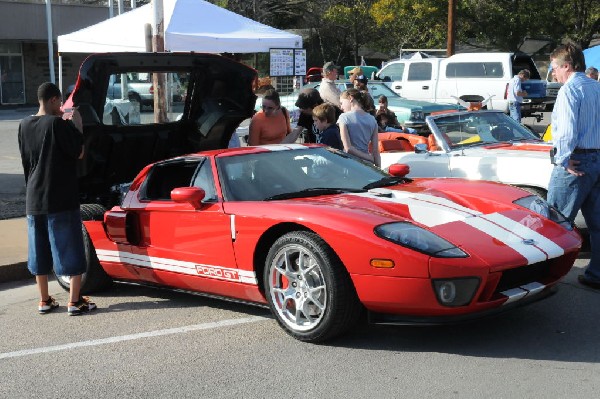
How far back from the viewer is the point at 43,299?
6375mm

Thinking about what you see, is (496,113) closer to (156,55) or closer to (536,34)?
(156,55)

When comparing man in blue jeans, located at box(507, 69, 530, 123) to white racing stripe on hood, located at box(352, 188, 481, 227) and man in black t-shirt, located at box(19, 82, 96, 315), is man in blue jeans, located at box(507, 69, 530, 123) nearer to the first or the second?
white racing stripe on hood, located at box(352, 188, 481, 227)

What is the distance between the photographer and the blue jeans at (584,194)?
618 cm

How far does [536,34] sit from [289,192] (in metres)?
35.3

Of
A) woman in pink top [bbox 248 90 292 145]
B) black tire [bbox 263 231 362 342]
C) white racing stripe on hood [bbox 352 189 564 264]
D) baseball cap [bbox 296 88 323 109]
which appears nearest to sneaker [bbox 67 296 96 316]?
black tire [bbox 263 231 362 342]

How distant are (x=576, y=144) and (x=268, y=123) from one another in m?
3.67

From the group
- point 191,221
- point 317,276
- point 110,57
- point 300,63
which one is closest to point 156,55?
point 110,57

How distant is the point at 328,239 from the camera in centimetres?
490

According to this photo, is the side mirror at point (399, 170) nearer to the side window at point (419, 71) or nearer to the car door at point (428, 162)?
the car door at point (428, 162)

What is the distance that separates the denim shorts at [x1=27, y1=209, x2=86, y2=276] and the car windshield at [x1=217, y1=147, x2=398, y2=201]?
1.25 m

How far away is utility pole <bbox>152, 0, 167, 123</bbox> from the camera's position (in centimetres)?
890

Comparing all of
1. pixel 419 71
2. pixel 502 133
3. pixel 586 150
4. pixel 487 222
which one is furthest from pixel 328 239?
pixel 419 71

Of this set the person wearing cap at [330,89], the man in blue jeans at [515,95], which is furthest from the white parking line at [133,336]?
the man in blue jeans at [515,95]

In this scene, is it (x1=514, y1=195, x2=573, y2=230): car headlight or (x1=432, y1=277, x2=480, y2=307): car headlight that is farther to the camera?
(x1=514, y1=195, x2=573, y2=230): car headlight
